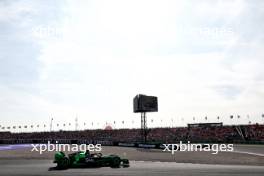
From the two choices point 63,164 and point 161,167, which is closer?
point 63,164

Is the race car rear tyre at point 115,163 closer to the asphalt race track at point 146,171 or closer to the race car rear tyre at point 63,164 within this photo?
the asphalt race track at point 146,171

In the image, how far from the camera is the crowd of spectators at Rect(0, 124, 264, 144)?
68.2m

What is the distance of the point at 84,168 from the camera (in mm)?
26094

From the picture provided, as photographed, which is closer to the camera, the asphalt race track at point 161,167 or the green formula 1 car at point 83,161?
the asphalt race track at point 161,167

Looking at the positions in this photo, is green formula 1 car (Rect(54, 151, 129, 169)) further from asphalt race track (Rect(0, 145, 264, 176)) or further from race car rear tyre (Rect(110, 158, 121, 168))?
asphalt race track (Rect(0, 145, 264, 176))

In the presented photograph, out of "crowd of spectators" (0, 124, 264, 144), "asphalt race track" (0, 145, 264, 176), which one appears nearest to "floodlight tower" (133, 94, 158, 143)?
"crowd of spectators" (0, 124, 264, 144)

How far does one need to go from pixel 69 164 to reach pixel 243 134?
49252mm

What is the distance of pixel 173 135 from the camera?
78.7 m

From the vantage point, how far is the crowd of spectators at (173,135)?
68.2 meters

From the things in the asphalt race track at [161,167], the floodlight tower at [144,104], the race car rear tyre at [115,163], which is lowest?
the asphalt race track at [161,167]

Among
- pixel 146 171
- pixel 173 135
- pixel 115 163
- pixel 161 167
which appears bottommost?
pixel 161 167

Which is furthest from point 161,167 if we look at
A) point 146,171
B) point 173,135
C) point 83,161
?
point 173,135

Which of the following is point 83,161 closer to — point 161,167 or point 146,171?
point 146,171

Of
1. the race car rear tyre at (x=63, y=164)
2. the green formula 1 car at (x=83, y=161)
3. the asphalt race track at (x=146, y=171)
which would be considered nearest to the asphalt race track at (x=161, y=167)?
the asphalt race track at (x=146, y=171)
